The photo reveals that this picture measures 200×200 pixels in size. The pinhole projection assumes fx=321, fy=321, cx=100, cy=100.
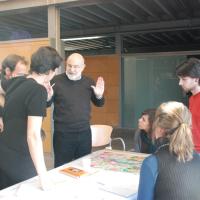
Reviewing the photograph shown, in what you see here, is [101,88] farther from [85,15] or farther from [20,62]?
[85,15]

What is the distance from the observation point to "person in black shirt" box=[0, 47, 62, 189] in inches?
73.1

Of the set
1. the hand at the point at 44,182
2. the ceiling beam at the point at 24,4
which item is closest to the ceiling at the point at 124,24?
the ceiling beam at the point at 24,4

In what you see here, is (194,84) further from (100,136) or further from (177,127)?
(100,136)

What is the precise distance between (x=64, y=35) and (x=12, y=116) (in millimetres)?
6983

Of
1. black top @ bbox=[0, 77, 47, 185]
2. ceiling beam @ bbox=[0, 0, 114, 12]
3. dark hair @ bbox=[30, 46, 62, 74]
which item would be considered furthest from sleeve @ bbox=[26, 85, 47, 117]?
ceiling beam @ bbox=[0, 0, 114, 12]

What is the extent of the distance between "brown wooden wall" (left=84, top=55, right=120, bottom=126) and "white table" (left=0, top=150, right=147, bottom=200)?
244 inches

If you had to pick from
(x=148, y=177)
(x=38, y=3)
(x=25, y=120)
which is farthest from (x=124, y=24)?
(x=148, y=177)

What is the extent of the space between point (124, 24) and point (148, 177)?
662 cm

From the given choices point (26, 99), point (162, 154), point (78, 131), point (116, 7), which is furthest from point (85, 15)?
point (162, 154)

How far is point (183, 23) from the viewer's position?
7.21 m

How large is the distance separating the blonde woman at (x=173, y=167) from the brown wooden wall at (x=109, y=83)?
680 centimetres

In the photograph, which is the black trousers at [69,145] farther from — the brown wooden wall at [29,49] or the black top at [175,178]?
the brown wooden wall at [29,49]

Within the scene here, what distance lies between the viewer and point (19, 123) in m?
1.94

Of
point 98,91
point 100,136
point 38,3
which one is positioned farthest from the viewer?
point 38,3
